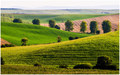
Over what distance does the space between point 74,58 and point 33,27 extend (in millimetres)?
113400

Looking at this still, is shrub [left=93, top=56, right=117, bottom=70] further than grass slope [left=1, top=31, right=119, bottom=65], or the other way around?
grass slope [left=1, top=31, right=119, bottom=65]

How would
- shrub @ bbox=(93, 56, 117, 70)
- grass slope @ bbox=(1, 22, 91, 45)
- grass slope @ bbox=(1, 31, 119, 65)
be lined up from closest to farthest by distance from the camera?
shrub @ bbox=(93, 56, 117, 70)
grass slope @ bbox=(1, 31, 119, 65)
grass slope @ bbox=(1, 22, 91, 45)

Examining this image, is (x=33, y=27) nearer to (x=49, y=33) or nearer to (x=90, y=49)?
(x=49, y=33)

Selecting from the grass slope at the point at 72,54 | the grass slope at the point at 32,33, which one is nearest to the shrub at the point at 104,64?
the grass slope at the point at 72,54

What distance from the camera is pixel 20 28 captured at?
6590 inches

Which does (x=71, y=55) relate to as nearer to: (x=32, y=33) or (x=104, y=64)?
(x=104, y=64)

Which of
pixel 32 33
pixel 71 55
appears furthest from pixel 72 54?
pixel 32 33

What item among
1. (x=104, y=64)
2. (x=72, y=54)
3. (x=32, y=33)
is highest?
(x=32, y=33)

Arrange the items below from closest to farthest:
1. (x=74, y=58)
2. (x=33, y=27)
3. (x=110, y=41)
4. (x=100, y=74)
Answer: (x=100, y=74), (x=74, y=58), (x=110, y=41), (x=33, y=27)

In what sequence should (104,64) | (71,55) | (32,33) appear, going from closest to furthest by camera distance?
(104,64), (71,55), (32,33)

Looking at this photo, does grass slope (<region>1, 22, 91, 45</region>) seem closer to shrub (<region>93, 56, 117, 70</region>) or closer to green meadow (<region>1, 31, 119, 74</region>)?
green meadow (<region>1, 31, 119, 74</region>)

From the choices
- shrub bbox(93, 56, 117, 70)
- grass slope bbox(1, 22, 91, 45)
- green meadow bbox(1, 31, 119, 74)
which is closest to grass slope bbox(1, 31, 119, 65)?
green meadow bbox(1, 31, 119, 74)

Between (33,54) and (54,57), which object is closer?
(54,57)

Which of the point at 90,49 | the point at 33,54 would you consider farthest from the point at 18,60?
the point at 90,49
